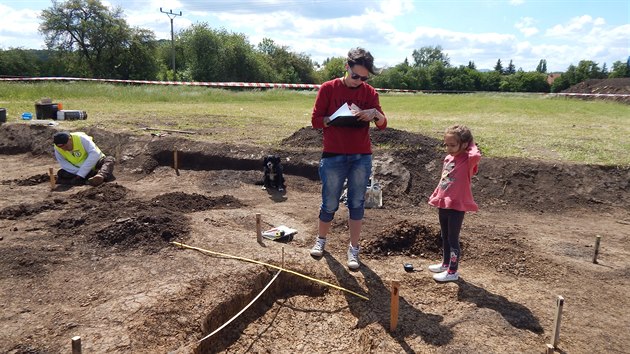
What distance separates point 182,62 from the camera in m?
58.6

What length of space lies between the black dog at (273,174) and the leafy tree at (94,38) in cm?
4110

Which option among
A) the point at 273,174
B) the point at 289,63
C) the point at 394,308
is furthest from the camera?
the point at 289,63

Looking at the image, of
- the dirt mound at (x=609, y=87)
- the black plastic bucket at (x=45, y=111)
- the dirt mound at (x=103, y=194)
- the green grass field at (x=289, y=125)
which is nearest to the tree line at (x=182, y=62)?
the dirt mound at (x=609, y=87)

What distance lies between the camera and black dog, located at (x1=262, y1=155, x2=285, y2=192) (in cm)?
827

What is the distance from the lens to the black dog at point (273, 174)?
8266 millimetres

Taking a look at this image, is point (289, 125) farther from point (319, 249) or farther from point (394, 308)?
point (394, 308)

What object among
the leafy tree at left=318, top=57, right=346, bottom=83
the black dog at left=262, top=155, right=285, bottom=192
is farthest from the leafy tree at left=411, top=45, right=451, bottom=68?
the black dog at left=262, top=155, right=285, bottom=192

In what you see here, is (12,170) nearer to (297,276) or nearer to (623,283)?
(297,276)

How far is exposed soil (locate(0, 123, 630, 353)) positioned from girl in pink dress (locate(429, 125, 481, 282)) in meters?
0.59

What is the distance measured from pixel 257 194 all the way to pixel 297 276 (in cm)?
359

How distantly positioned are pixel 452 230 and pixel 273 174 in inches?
174

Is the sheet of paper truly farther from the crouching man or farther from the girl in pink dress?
the crouching man

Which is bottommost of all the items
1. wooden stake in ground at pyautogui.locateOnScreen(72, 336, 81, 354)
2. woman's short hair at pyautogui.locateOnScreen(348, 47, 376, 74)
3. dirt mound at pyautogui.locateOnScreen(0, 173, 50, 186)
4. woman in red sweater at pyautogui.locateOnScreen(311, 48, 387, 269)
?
dirt mound at pyautogui.locateOnScreen(0, 173, 50, 186)

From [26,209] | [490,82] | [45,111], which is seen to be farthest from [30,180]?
[490,82]
